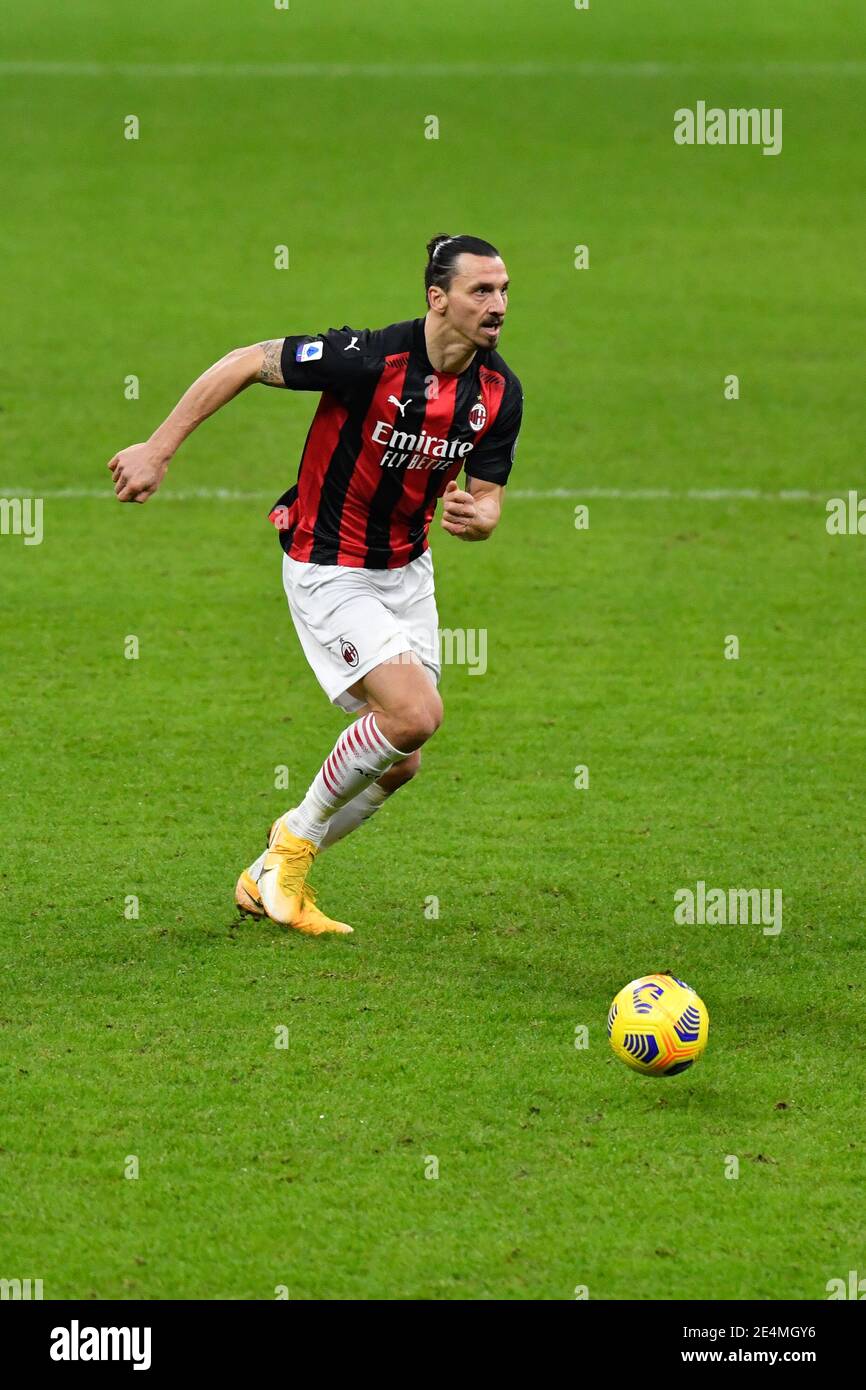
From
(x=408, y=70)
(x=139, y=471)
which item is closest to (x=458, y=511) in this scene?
(x=139, y=471)

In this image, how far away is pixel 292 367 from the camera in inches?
283

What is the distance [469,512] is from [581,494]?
324 inches

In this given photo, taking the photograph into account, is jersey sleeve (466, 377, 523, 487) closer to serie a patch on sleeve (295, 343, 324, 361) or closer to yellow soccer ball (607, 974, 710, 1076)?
serie a patch on sleeve (295, 343, 324, 361)

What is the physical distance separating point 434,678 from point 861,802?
2.60 meters

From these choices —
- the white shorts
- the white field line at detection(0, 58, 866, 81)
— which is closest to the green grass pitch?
the white shorts

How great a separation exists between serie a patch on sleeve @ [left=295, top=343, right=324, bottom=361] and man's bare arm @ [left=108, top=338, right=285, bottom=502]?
0.07 m

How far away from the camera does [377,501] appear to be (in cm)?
758

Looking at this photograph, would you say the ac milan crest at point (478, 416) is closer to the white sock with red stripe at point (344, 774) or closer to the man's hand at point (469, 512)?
the man's hand at point (469, 512)

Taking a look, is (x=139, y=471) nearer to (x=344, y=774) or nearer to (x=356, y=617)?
(x=356, y=617)

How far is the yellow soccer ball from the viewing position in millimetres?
6184

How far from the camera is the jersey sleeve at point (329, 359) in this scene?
721 cm

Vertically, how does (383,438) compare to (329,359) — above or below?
below

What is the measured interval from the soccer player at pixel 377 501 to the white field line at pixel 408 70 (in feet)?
73.7

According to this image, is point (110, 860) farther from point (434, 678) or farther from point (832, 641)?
point (832, 641)
